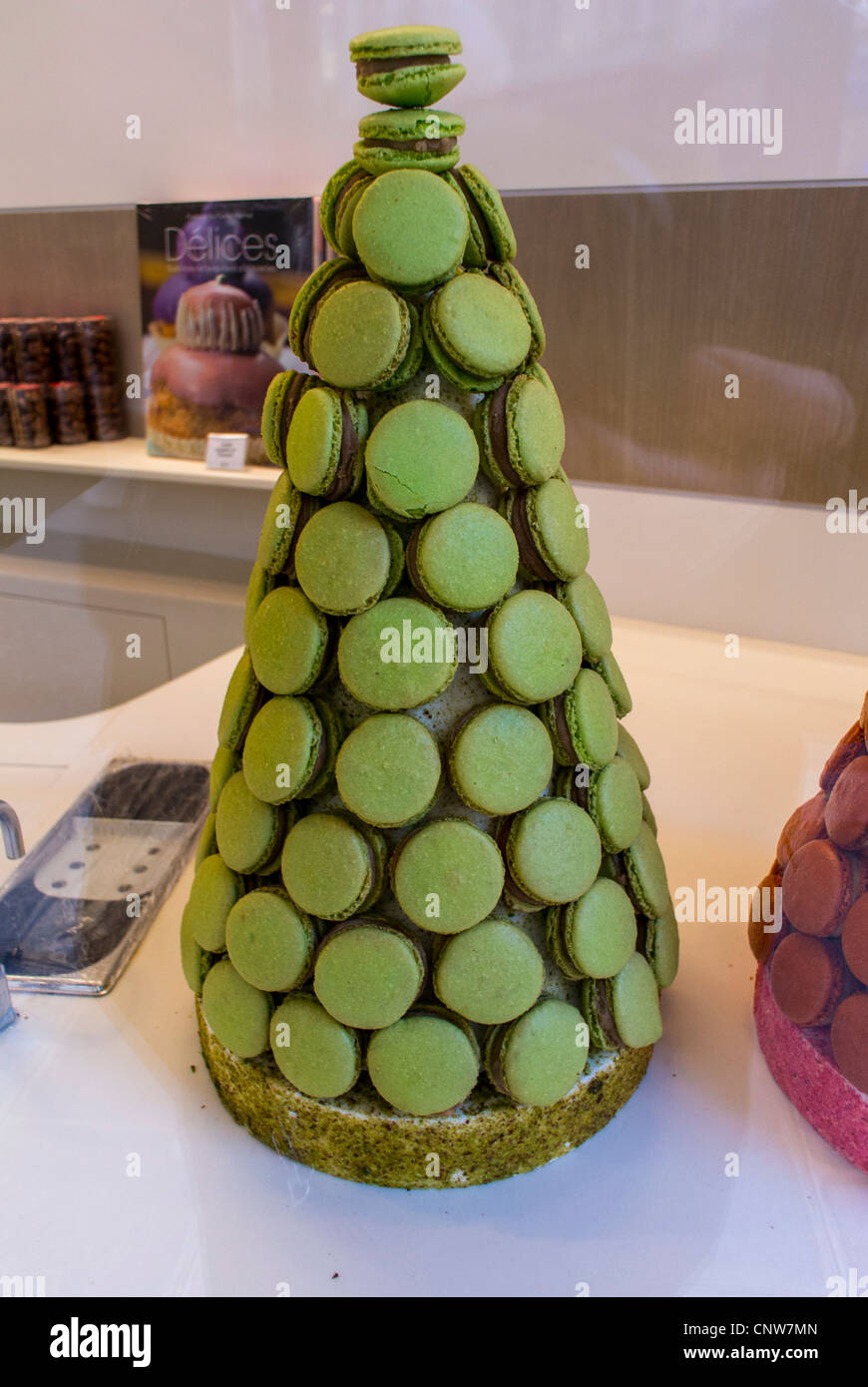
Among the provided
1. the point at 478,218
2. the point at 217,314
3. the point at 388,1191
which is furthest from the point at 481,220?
the point at 217,314

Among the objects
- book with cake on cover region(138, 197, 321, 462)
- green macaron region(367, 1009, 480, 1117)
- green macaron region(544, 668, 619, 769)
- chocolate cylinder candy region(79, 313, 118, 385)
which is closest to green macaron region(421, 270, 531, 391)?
green macaron region(544, 668, 619, 769)

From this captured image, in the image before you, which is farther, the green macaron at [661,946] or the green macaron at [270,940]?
the green macaron at [661,946]

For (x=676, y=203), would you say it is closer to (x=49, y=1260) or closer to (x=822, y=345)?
(x=822, y=345)

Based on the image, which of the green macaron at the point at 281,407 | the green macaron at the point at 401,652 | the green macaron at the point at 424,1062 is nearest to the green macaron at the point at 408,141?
the green macaron at the point at 281,407

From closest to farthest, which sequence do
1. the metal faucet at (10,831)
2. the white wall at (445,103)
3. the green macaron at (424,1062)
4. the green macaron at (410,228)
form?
the green macaron at (410,228)
the green macaron at (424,1062)
the metal faucet at (10,831)
the white wall at (445,103)

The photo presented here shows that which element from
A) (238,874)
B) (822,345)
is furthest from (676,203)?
(238,874)

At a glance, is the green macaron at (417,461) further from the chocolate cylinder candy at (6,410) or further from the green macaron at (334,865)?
the chocolate cylinder candy at (6,410)

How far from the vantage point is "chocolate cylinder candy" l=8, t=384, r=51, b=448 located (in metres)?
1.67

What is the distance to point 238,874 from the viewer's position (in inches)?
32.2

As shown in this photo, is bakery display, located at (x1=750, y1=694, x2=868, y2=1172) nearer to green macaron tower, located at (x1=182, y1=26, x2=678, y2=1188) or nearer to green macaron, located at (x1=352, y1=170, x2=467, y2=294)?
green macaron tower, located at (x1=182, y1=26, x2=678, y2=1188)

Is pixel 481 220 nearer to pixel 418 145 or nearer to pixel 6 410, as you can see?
pixel 418 145

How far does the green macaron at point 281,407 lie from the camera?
0.73 meters

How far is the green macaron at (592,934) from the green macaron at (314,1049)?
0.16m

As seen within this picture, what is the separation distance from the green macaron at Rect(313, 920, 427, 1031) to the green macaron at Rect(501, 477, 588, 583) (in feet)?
0.85
